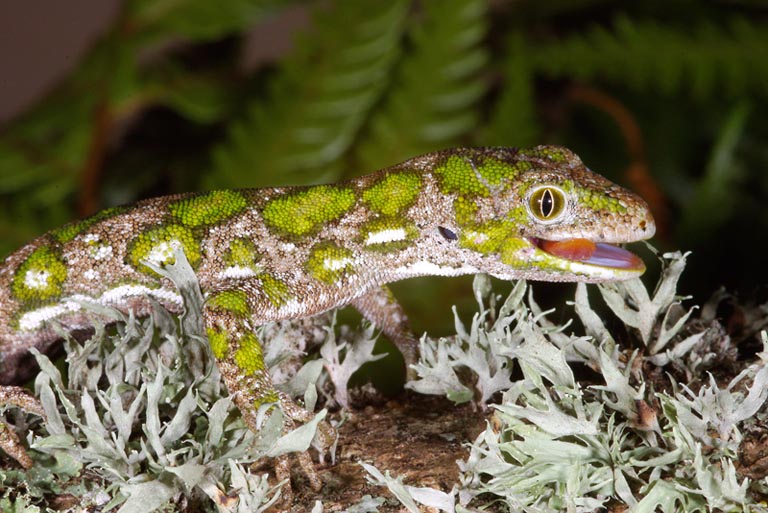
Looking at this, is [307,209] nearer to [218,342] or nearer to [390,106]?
[218,342]

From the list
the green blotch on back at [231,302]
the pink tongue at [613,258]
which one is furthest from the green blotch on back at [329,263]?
the pink tongue at [613,258]

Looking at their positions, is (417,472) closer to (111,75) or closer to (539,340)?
(539,340)

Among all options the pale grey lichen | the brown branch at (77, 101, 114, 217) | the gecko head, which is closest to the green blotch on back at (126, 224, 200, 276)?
the pale grey lichen

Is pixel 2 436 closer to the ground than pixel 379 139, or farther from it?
closer to the ground

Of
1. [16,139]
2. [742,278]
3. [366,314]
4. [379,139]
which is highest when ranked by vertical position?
[16,139]

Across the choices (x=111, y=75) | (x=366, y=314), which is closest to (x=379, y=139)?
(x=111, y=75)

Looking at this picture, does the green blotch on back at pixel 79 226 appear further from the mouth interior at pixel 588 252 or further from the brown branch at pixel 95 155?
the brown branch at pixel 95 155
